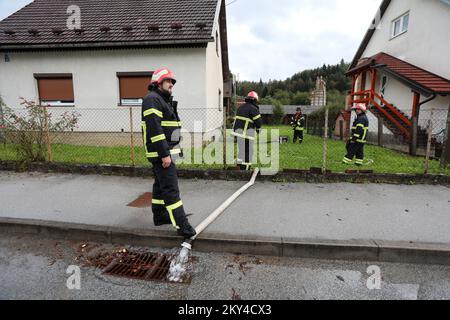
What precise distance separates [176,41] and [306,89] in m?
93.3

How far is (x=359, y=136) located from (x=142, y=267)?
602cm

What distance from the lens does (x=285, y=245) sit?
305 centimetres

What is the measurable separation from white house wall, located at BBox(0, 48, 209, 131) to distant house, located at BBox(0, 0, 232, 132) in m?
0.04

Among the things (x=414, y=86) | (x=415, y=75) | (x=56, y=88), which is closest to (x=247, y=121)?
(x=414, y=86)

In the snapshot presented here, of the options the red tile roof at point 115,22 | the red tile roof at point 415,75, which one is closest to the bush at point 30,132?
the red tile roof at point 115,22

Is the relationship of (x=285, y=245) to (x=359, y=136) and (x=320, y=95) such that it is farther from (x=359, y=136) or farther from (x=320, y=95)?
(x=320, y=95)

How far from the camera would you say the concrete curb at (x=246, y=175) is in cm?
538

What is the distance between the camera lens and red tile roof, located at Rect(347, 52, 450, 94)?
998 centimetres

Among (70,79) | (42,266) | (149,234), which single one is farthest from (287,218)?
(70,79)

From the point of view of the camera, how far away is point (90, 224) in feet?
11.8

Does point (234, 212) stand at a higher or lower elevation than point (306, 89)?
lower

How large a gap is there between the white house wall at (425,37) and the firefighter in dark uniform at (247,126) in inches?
404

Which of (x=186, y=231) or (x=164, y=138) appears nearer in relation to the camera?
(x=164, y=138)
